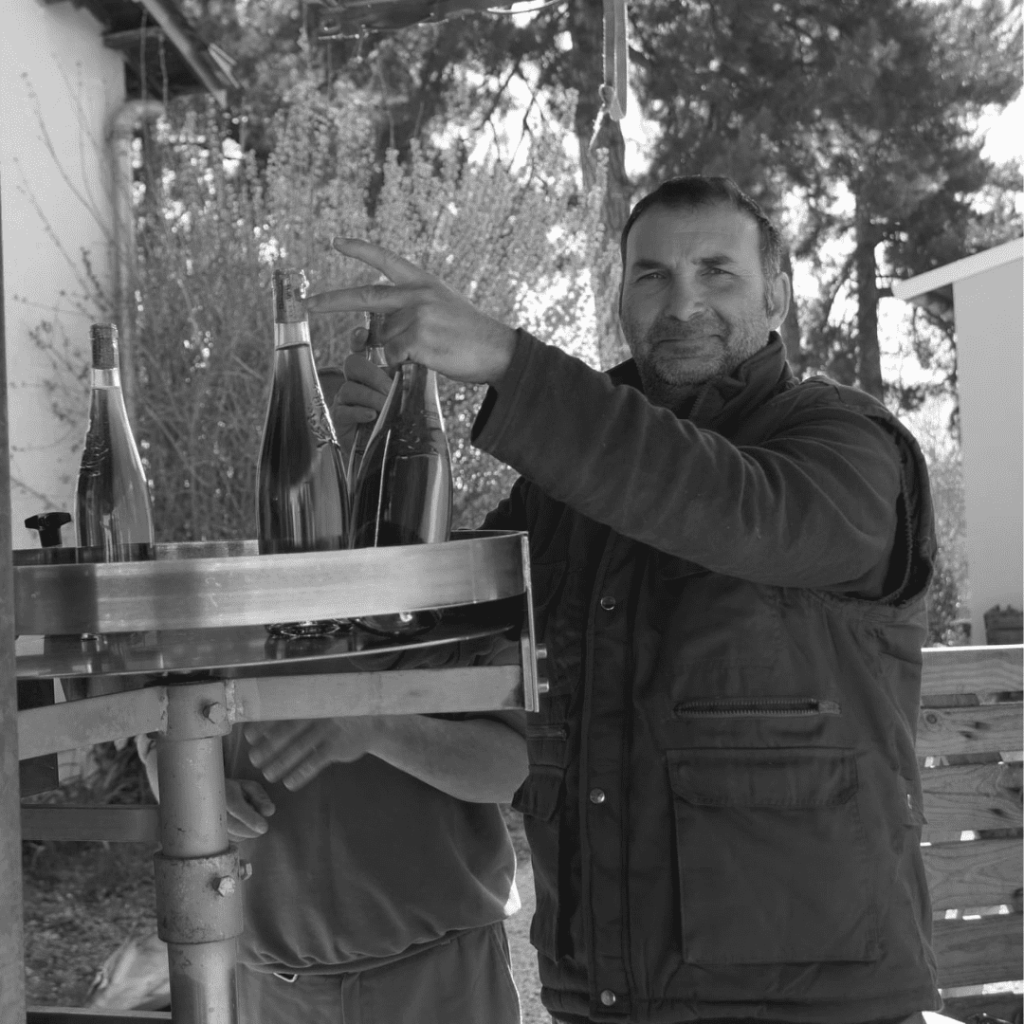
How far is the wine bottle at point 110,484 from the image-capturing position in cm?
163

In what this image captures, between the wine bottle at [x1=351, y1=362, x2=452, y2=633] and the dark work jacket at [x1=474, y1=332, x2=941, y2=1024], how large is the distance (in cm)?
20

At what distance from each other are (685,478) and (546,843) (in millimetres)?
637

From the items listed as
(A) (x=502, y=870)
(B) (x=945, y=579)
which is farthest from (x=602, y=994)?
(B) (x=945, y=579)

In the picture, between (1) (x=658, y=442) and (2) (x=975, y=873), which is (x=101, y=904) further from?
(1) (x=658, y=442)

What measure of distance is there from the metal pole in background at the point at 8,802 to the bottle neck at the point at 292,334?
76 cm

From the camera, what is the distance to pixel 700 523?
1.36 m

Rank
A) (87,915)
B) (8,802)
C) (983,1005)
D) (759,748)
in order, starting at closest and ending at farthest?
(8,802) → (759,748) → (983,1005) → (87,915)

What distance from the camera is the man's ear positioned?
201 centimetres

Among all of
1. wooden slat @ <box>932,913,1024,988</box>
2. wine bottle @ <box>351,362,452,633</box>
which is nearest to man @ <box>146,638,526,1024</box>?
wine bottle @ <box>351,362,452,633</box>

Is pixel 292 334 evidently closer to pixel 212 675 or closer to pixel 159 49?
pixel 212 675

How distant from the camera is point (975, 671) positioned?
2947 mm

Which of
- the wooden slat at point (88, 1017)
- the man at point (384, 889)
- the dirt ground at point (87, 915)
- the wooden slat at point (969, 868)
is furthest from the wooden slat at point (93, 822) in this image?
the dirt ground at point (87, 915)

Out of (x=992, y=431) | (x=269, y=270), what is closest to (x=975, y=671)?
(x=269, y=270)

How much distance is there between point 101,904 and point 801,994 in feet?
16.9
